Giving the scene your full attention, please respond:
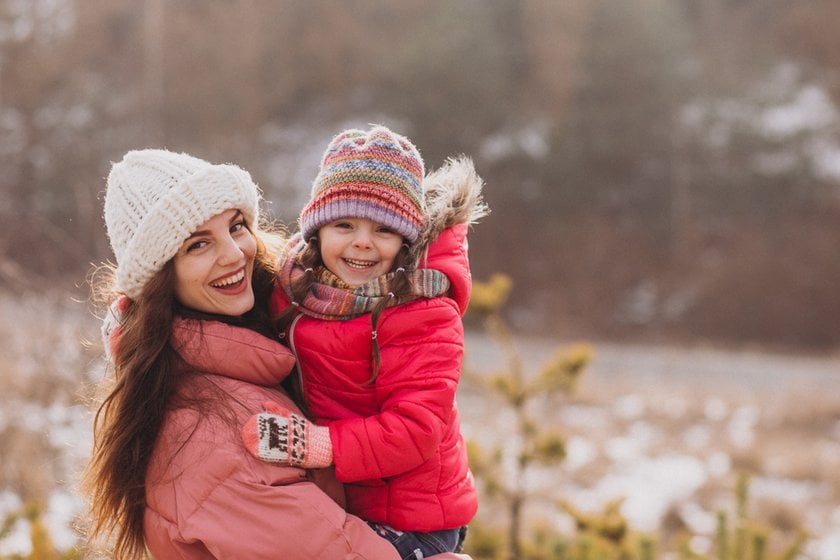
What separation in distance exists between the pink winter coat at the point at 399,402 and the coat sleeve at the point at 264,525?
168mm

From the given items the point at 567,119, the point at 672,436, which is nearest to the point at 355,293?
the point at 672,436

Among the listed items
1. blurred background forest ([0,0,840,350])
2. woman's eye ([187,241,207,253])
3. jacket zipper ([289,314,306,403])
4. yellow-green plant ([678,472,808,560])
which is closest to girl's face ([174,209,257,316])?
woman's eye ([187,241,207,253])

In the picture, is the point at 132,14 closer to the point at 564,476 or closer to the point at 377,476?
the point at 564,476

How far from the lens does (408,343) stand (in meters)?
2.28

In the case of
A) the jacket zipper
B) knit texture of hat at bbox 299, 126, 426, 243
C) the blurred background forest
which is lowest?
the jacket zipper

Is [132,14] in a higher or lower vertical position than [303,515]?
higher

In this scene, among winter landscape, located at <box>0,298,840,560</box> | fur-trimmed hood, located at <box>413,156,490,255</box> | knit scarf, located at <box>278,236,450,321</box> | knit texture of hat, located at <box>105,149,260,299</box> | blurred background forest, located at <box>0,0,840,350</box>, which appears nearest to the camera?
knit texture of hat, located at <box>105,149,260,299</box>

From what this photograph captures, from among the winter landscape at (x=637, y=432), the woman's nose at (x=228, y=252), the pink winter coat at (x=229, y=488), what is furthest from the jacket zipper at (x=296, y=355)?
the winter landscape at (x=637, y=432)

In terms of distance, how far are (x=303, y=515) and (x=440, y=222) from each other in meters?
0.85

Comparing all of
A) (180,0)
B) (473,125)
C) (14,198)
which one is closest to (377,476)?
(14,198)

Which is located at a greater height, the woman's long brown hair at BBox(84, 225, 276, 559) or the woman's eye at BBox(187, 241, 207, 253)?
the woman's eye at BBox(187, 241, 207, 253)

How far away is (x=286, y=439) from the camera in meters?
2.11

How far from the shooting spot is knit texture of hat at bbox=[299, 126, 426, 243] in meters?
2.32

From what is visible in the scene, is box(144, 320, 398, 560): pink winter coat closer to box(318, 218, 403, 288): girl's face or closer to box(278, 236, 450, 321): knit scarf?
box(278, 236, 450, 321): knit scarf
